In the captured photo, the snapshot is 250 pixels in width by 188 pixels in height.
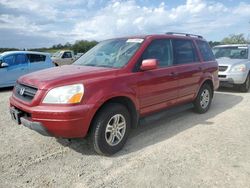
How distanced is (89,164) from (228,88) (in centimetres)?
784

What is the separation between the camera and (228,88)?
9992 millimetres

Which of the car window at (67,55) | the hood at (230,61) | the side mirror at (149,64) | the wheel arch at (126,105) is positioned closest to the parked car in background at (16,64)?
the hood at (230,61)

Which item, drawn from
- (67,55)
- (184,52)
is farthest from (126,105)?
(67,55)

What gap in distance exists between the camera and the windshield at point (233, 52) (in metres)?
9.79

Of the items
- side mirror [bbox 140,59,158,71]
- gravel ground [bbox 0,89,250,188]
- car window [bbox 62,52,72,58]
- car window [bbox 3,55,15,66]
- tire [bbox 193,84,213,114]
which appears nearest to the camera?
gravel ground [bbox 0,89,250,188]

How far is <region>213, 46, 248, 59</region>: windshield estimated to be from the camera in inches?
385

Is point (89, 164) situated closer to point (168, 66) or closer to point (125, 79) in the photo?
point (125, 79)

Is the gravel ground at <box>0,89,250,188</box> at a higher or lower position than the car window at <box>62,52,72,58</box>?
lower

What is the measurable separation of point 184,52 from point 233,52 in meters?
5.40

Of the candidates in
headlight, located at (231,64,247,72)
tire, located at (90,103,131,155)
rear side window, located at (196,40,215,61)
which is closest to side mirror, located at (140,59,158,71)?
tire, located at (90,103,131,155)

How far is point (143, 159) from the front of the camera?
3801 mm

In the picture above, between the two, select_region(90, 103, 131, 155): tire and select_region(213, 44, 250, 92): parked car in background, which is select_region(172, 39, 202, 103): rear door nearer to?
select_region(90, 103, 131, 155): tire

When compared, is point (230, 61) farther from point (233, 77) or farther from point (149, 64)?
point (149, 64)

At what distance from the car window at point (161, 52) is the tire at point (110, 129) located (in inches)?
42.8
